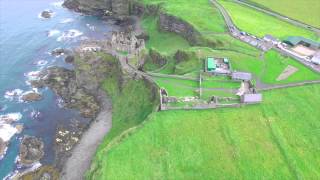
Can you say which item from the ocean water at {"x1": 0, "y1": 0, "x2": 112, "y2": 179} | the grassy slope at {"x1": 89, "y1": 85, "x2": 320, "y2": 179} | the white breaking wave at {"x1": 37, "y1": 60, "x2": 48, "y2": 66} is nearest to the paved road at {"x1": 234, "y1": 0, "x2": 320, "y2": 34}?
the grassy slope at {"x1": 89, "y1": 85, "x2": 320, "y2": 179}

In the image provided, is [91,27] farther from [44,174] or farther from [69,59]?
[44,174]

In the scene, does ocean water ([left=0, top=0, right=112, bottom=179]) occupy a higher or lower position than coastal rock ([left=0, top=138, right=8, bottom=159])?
higher

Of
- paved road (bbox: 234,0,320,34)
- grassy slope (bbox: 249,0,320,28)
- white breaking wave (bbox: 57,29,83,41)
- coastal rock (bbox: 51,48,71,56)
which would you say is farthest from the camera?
white breaking wave (bbox: 57,29,83,41)

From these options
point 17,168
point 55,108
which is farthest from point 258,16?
point 17,168

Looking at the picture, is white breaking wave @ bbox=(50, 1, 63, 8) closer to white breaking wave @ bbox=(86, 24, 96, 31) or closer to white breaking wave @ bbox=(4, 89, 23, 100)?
white breaking wave @ bbox=(86, 24, 96, 31)

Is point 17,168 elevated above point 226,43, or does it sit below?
below

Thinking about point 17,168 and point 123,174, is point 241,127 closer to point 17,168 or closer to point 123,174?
point 123,174

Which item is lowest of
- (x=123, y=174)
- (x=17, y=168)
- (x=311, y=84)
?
(x=17, y=168)
